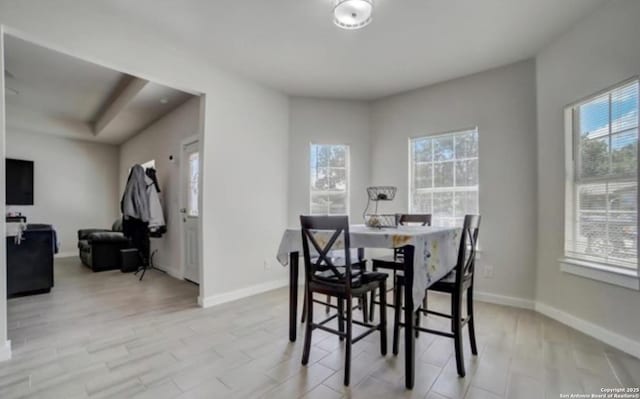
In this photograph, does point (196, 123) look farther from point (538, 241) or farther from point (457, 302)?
point (538, 241)

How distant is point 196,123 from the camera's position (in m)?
4.12

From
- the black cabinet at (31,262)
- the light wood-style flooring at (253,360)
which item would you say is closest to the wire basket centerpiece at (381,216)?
the light wood-style flooring at (253,360)

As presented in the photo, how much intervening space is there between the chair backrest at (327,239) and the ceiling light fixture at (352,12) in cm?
152

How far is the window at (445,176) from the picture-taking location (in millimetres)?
3510

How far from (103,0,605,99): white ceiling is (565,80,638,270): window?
2.73ft

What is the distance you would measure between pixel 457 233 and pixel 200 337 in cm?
233

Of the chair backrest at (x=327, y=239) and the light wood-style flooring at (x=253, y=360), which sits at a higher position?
the chair backrest at (x=327, y=239)

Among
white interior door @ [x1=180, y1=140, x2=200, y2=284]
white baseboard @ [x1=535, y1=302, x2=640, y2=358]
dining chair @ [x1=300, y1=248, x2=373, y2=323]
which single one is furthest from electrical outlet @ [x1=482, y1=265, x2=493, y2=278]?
white interior door @ [x1=180, y1=140, x2=200, y2=284]

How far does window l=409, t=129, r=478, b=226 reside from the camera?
11.5ft

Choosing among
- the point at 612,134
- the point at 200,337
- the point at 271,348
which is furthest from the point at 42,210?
the point at 612,134

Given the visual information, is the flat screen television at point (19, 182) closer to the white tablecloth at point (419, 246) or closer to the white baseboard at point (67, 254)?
the white baseboard at point (67, 254)

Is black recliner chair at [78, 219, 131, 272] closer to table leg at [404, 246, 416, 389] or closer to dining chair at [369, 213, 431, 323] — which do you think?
dining chair at [369, 213, 431, 323]

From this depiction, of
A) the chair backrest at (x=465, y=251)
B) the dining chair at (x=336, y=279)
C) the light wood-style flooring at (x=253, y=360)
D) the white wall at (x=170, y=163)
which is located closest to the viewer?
the light wood-style flooring at (x=253, y=360)

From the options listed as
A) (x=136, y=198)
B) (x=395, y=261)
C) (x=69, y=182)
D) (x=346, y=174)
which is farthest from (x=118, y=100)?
(x=395, y=261)
